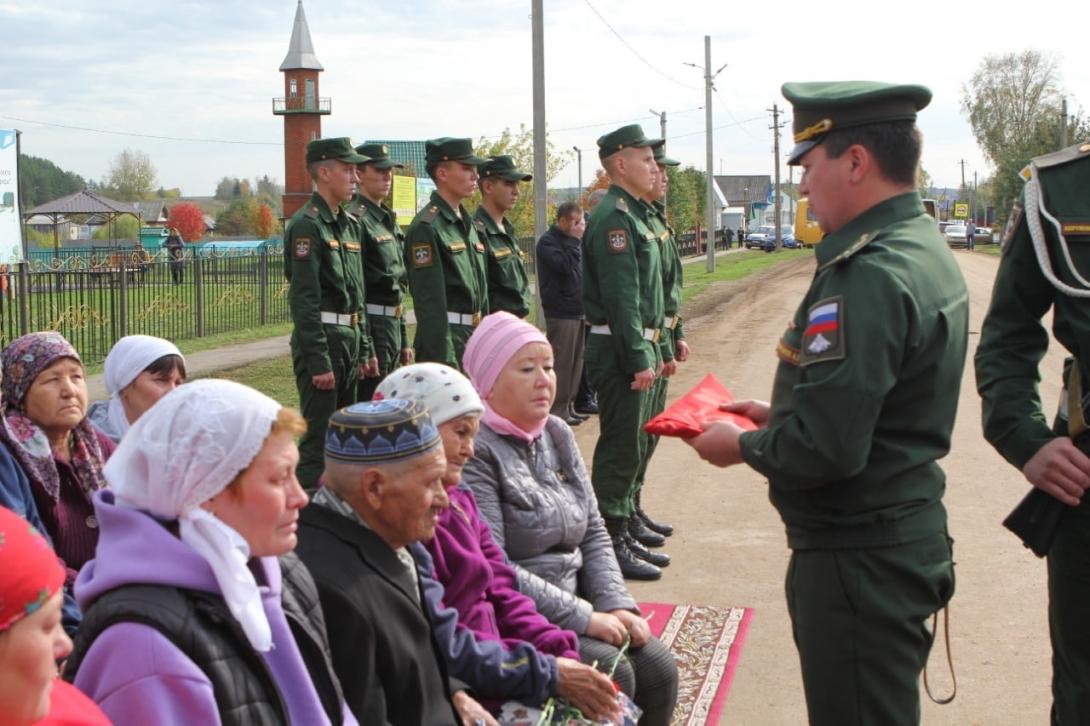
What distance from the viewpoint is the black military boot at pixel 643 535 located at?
664cm

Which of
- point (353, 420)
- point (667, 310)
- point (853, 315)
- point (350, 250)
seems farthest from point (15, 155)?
point (853, 315)

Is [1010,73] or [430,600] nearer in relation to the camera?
[430,600]

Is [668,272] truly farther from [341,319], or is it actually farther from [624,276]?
[341,319]

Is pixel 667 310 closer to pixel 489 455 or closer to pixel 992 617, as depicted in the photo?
pixel 992 617

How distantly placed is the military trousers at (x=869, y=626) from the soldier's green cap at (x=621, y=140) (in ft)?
13.6

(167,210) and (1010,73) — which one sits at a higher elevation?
(1010,73)

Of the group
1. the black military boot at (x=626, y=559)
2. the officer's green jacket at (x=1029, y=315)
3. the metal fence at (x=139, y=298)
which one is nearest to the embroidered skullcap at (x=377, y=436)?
the officer's green jacket at (x=1029, y=315)

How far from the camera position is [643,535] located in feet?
21.9

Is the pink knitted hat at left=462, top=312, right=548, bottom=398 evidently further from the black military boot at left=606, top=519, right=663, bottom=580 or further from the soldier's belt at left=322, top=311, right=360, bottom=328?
the soldier's belt at left=322, top=311, right=360, bottom=328

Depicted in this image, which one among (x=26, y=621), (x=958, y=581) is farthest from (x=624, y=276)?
(x=26, y=621)

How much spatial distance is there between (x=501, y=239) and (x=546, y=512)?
→ 4878mm

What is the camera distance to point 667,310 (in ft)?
24.1

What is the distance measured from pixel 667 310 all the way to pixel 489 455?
135 inches

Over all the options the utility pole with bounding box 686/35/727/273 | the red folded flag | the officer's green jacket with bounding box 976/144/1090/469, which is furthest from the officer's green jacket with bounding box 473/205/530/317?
the utility pole with bounding box 686/35/727/273
